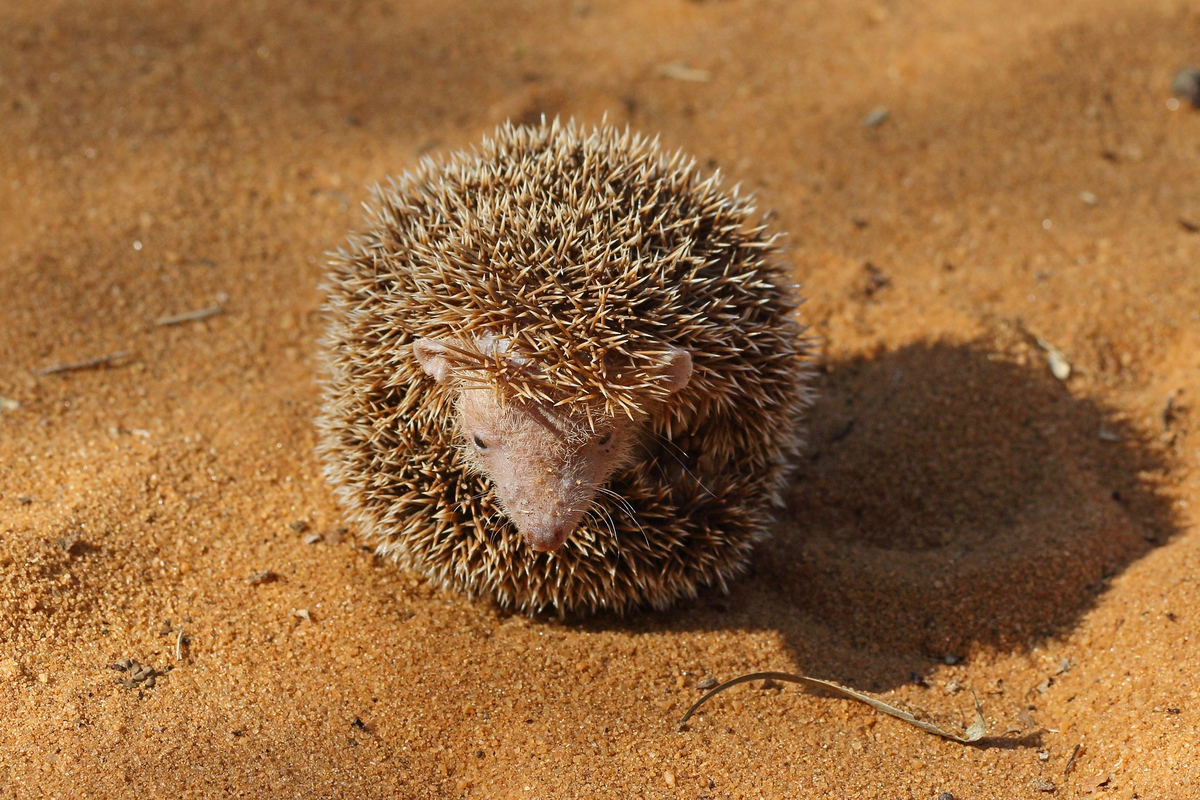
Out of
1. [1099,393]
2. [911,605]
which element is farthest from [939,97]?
[911,605]

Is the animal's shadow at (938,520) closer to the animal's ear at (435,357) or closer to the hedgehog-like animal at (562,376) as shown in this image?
the hedgehog-like animal at (562,376)

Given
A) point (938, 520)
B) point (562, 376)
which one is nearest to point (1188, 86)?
point (938, 520)

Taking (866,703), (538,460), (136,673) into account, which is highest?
(538,460)

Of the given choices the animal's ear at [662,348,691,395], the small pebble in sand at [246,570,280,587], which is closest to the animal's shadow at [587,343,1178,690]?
the animal's ear at [662,348,691,395]

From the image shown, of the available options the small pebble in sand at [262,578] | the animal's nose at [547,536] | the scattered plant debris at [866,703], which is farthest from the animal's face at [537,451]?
the small pebble in sand at [262,578]

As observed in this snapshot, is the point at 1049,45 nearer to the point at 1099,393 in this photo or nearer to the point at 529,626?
the point at 1099,393

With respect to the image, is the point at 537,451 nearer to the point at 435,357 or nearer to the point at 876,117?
the point at 435,357

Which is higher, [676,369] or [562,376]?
[676,369]

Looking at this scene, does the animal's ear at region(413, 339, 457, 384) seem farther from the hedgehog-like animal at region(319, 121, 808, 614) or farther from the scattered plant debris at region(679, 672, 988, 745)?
the scattered plant debris at region(679, 672, 988, 745)
